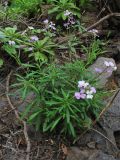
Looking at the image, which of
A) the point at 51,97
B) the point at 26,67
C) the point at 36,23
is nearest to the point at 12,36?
the point at 26,67

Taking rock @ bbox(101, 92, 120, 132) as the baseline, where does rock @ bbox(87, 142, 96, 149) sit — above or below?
below

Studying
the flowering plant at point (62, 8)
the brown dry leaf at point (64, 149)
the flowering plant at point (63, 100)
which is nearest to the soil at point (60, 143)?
the brown dry leaf at point (64, 149)

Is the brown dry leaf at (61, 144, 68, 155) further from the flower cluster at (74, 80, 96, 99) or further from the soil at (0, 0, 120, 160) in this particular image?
the flower cluster at (74, 80, 96, 99)

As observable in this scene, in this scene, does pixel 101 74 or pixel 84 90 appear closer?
pixel 84 90

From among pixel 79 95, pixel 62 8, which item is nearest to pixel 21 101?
pixel 79 95

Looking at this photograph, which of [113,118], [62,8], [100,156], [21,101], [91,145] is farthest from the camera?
[62,8]

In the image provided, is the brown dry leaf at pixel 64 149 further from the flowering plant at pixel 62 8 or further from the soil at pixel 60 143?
the flowering plant at pixel 62 8

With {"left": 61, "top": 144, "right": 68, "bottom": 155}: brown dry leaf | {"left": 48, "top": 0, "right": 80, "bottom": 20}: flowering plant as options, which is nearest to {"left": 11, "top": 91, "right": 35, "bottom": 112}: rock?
{"left": 61, "top": 144, "right": 68, "bottom": 155}: brown dry leaf

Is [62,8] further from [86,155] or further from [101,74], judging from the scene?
[86,155]
